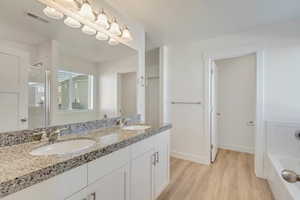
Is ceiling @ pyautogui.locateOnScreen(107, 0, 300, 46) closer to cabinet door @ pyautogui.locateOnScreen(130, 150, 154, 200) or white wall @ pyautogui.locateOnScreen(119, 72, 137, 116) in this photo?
white wall @ pyautogui.locateOnScreen(119, 72, 137, 116)

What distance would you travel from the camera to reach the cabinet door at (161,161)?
1671mm

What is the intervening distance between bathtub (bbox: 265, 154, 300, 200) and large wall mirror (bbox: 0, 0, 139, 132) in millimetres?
1950

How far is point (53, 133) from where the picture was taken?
3.81ft

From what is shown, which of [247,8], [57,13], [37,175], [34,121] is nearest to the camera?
[37,175]

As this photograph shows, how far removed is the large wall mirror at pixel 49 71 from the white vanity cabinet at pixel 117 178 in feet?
2.17

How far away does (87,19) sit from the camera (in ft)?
5.08

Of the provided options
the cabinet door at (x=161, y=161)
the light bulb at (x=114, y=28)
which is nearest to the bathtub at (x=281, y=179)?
the cabinet door at (x=161, y=161)

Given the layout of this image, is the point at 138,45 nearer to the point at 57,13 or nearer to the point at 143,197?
the point at 57,13

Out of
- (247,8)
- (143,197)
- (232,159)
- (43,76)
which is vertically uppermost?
(247,8)

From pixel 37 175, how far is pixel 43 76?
3.06ft

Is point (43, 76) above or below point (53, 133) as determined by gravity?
above

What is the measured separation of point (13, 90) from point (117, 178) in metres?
1.01

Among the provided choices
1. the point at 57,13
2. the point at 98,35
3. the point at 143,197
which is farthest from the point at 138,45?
the point at 143,197

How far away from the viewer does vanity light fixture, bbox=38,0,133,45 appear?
1.31 m
